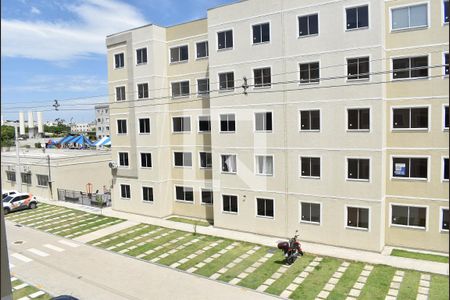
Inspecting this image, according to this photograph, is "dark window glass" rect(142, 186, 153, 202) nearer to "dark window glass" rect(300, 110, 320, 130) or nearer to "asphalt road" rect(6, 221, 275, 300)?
"asphalt road" rect(6, 221, 275, 300)

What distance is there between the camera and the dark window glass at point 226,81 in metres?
21.5

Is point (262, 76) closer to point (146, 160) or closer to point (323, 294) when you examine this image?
point (146, 160)

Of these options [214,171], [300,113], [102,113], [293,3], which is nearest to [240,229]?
[214,171]

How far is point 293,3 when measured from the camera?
62.1 feet

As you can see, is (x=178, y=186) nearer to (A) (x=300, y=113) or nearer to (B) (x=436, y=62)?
(A) (x=300, y=113)

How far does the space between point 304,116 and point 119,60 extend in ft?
48.8

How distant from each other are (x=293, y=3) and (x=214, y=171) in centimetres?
1027

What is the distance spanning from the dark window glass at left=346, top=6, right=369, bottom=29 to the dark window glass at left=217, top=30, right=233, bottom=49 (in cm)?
653

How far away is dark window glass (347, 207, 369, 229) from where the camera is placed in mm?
18172

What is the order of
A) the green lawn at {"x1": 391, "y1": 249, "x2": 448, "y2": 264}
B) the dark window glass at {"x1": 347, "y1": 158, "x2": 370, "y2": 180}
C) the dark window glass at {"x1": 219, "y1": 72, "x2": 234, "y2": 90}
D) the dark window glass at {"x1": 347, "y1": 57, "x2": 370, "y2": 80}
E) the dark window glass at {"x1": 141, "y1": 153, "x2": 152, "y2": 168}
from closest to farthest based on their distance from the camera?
1. the green lawn at {"x1": 391, "y1": 249, "x2": 448, "y2": 264}
2. the dark window glass at {"x1": 347, "y1": 57, "x2": 370, "y2": 80}
3. the dark window glass at {"x1": 347, "y1": 158, "x2": 370, "y2": 180}
4. the dark window glass at {"x1": 219, "y1": 72, "x2": 234, "y2": 90}
5. the dark window glass at {"x1": 141, "y1": 153, "x2": 152, "y2": 168}

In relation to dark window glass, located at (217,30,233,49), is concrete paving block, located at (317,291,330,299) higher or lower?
lower

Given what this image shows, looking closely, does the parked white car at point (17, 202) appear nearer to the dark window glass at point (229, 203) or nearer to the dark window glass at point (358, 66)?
the dark window glass at point (229, 203)

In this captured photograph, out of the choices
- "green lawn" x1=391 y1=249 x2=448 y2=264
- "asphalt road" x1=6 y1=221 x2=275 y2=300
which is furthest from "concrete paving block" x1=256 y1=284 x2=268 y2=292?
"green lawn" x1=391 y1=249 x2=448 y2=264

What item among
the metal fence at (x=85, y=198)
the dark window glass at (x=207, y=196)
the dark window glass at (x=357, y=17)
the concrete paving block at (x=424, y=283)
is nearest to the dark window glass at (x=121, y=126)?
the metal fence at (x=85, y=198)
